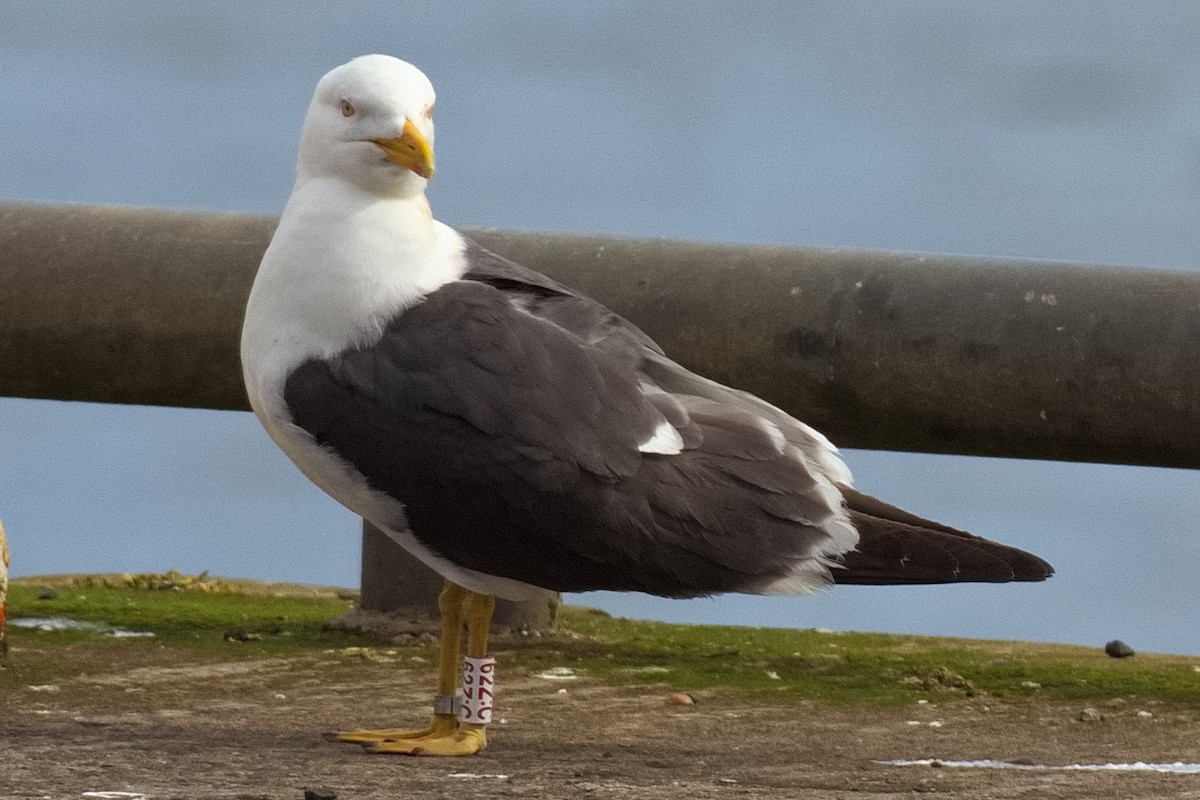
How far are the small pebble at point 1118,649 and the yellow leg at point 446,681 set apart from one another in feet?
8.60

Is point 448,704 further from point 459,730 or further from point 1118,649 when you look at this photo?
point 1118,649

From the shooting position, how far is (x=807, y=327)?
6.20 metres

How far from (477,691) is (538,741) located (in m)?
0.26

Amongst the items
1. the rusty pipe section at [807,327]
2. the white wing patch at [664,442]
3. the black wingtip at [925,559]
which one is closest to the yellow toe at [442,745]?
the white wing patch at [664,442]

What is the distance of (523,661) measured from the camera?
6.33m

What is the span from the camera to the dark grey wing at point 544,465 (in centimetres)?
462

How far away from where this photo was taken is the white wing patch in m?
4.72

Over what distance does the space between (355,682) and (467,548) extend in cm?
144

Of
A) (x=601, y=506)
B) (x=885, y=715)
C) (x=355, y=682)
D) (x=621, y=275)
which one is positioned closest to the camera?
(x=601, y=506)

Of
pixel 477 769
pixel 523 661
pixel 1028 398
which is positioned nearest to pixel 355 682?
pixel 523 661

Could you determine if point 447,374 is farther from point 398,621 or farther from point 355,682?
point 398,621

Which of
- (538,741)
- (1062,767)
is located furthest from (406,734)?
(1062,767)

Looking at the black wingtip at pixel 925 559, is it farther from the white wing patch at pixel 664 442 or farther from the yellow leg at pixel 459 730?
the yellow leg at pixel 459 730

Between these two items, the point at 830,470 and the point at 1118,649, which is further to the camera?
the point at 1118,649
